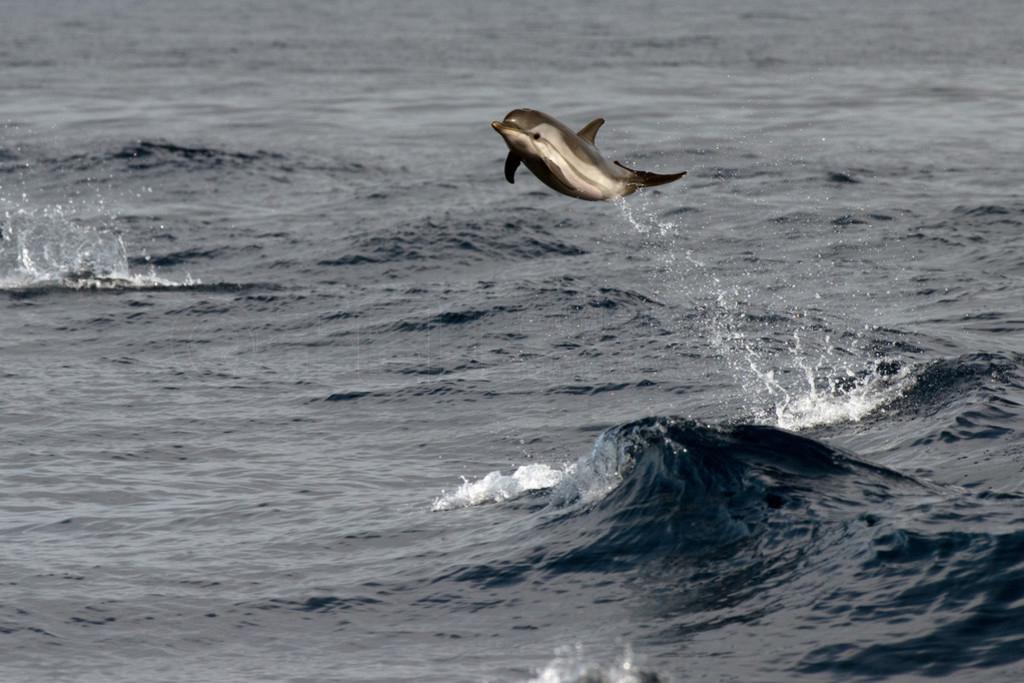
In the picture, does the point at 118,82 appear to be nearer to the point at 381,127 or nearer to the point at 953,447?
the point at 381,127

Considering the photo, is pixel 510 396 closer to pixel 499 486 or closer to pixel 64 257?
pixel 499 486

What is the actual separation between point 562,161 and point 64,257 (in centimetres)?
1859

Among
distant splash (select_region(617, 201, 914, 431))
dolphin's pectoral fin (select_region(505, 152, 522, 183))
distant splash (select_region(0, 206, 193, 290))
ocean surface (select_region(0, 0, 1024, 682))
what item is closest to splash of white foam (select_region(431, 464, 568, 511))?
ocean surface (select_region(0, 0, 1024, 682))

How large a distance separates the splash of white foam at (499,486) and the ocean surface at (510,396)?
0.08m

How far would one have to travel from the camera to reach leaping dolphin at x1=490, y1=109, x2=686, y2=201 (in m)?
7.02

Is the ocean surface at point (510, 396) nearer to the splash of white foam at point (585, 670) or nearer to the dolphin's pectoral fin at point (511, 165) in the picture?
the splash of white foam at point (585, 670)

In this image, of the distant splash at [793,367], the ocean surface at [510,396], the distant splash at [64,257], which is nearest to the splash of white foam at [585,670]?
the ocean surface at [510,396]

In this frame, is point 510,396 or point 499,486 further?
point 510,396

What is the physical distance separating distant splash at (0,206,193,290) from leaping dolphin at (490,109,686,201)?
1599 cm

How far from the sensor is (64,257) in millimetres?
23766

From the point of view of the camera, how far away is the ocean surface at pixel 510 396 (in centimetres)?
973

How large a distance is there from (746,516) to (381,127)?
91.3 feet

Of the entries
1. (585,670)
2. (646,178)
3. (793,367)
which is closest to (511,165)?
(646,178)

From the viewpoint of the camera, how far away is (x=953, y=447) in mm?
12805
